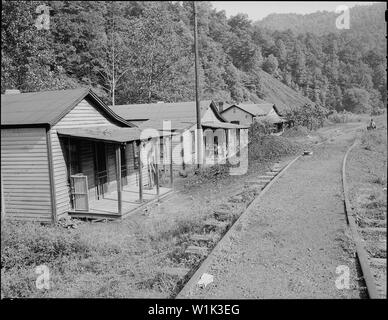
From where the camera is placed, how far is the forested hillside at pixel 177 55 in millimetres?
10227

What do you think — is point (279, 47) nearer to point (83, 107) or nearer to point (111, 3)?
point (111, 3)

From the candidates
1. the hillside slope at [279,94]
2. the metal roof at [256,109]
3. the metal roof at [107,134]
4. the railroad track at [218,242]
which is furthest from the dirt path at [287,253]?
the hillside slope at [279,94]

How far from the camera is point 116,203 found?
12.4 m

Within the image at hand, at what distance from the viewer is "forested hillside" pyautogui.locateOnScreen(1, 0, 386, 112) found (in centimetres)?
1023

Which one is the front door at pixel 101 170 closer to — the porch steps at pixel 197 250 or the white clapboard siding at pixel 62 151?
the white clapboard siding at pixel 62 151

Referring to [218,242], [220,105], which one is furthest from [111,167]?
[220,105]

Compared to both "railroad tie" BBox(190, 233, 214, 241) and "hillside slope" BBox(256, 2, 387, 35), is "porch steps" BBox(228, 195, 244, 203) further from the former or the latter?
"hillside slope" BBox(256, 2, 387, 35)

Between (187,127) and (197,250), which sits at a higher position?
(187,127)

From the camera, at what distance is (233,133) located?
31.9 metres

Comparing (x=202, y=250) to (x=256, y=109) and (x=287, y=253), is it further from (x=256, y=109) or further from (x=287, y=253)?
(x=256, y=109)

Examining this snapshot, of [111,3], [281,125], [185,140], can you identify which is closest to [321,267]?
[185,140]

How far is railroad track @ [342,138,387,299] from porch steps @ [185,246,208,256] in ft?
9.04

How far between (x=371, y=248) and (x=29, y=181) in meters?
8.49

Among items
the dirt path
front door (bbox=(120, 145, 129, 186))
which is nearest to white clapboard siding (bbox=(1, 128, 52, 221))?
front door (bbox=(120, 145, 129, 186))
